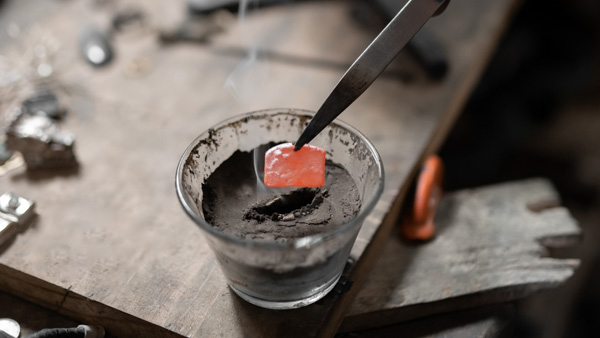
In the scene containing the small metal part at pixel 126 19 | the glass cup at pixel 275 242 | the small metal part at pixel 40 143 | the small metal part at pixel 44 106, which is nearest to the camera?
the glass cup at pixel 275 242

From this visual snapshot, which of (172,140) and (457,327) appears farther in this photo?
(172,140)

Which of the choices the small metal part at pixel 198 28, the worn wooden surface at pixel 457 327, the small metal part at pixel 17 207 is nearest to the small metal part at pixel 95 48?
the small metal part at pixel 198 28

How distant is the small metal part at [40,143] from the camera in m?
0.85

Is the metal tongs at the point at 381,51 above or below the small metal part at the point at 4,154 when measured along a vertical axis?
above

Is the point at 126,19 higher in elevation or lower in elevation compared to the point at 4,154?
higher

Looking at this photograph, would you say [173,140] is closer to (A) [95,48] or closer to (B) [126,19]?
(A) [95,48]

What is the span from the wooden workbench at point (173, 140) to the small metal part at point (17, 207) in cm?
2

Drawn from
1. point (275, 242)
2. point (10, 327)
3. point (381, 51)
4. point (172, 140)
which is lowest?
point (10, 327)

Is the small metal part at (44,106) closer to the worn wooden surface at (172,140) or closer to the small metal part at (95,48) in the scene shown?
the worn wooden surface at (172,140)

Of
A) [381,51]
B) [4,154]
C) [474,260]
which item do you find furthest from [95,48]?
[474,260]

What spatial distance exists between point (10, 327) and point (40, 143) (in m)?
0.31

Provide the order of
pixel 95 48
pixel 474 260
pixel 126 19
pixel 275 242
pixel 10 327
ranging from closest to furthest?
pixel 275 242 → pixel 10 327 → pixel 474 260 → pixel 95 48 → pixel 126 19

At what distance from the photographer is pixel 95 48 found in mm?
1138

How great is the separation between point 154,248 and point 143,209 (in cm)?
9
